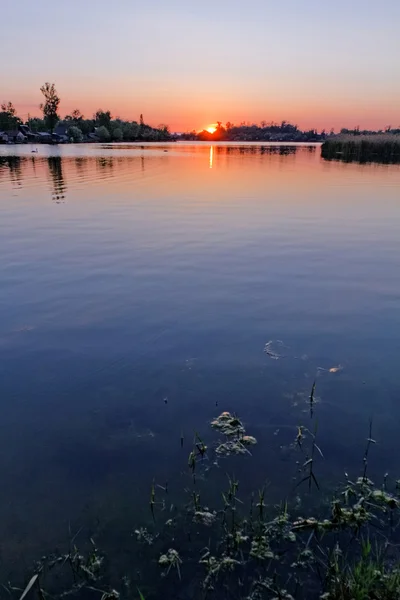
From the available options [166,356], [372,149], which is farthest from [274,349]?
[372,149]

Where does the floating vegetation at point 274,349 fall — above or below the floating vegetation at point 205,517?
above

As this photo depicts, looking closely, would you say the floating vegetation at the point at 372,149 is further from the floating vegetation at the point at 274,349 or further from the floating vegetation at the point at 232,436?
the floating vegetation at the point at 232,436

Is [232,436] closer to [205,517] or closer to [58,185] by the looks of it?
[205,517]

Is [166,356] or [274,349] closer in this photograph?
[166,356]

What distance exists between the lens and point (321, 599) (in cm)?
511

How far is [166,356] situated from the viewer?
443 inches

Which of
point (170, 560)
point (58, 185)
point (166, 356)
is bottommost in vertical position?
point (170, 560)

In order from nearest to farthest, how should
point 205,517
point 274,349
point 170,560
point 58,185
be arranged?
point 170,560 < point 205,517 < point 274,349 < point 58,185

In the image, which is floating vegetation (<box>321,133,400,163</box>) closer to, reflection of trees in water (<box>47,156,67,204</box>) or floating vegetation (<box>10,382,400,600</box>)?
reflection of trees in water (<box>47,156,67,204</box>)

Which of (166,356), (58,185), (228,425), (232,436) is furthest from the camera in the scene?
(58,185)

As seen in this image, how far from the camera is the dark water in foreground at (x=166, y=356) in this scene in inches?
284

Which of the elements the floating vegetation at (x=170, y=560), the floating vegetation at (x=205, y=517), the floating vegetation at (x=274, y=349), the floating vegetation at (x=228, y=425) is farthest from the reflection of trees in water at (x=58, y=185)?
the floating vegetation at (x=170, y=560)

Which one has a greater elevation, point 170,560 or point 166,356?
point 166,356

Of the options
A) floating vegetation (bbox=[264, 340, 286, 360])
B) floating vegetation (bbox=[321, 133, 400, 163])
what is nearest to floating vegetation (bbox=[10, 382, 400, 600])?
floating vegetation (bbox=[264, 340, 286, 360])
